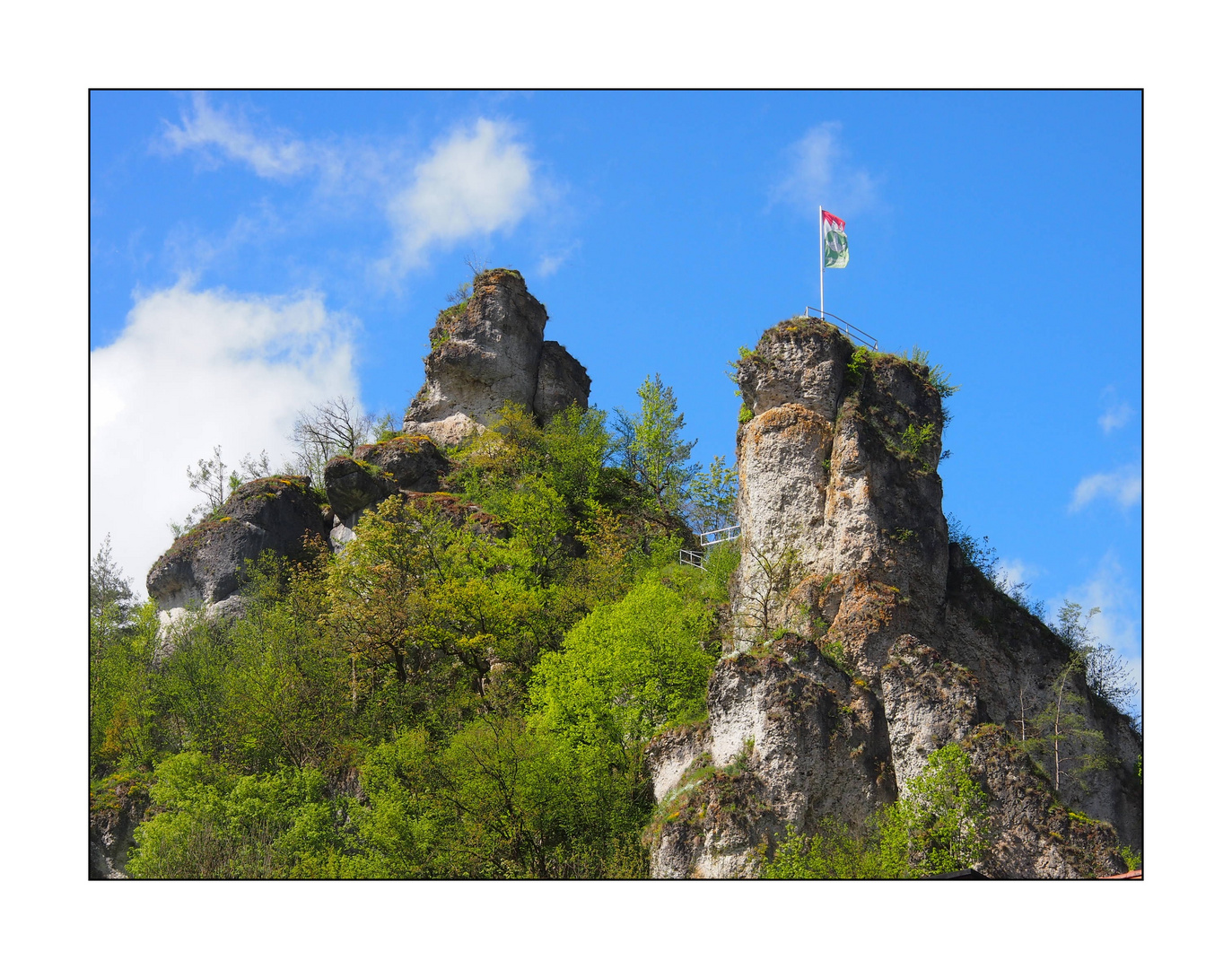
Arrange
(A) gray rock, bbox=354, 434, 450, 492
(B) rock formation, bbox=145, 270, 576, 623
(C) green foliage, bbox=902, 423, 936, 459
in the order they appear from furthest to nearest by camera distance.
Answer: (A) gray rock, bbox=354, 434, 450, 492 → (B) rock formation, bbox=145, 270, 576, 623 → (C) green foliage, bbox=902, 423, 936, 459

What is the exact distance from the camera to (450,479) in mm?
57156

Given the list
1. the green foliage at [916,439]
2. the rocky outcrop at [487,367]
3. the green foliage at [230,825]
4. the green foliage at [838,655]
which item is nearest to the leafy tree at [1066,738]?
the green foliage at [838,655]

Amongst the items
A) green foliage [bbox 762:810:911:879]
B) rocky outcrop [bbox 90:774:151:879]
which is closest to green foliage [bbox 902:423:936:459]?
green foliage [bbox 762:810:911:879]

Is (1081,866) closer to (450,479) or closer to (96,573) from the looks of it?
(450,479)

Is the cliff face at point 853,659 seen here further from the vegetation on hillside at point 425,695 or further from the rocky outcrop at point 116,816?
the rocky outcrop at point 116,816

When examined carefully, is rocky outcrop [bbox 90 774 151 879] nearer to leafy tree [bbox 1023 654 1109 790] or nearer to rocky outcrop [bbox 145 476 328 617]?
rocky outcrop [bbox 145 476 328 617]

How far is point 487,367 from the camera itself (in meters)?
62.8

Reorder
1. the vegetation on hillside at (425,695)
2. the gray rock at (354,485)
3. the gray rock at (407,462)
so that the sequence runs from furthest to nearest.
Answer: the gray rock at (407,462), the gray rock at (354,485), the vegetation on hillside at (425,695)

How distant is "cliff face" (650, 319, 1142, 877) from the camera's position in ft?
107

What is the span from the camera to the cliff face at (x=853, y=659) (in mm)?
32625

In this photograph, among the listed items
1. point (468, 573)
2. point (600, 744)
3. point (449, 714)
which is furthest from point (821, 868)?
point (468, 573)

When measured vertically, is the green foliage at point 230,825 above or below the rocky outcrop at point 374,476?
below

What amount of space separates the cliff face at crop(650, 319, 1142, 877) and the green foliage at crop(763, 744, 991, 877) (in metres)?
0.40

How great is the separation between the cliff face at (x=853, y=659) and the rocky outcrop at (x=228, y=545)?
69.3ft
